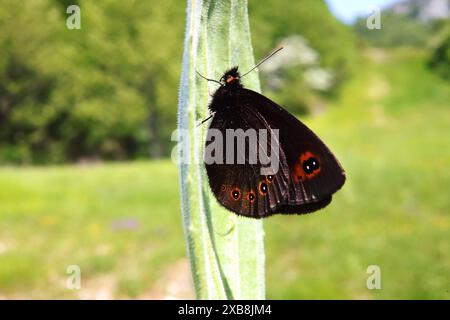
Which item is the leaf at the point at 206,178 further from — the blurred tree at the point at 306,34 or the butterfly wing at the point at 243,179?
the blurred tree at the point at 306,34

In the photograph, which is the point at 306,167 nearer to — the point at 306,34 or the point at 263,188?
the point at 263,188

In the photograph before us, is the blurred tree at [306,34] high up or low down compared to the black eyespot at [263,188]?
up

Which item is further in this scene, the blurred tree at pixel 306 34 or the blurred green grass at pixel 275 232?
the blurred tree at pixel 306 34

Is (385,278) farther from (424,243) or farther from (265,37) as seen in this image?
(265,37)

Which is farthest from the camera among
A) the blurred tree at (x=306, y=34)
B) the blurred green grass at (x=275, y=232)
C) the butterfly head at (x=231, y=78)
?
the blurred tree at (x=306, y=34)

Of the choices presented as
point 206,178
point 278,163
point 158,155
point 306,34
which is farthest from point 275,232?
point 306,34

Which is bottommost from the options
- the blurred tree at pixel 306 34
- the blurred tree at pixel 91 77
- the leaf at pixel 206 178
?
the leaf at pixel 206 178

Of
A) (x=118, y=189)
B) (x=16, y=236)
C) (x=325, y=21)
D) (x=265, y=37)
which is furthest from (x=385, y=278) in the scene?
(x=325, y=21)

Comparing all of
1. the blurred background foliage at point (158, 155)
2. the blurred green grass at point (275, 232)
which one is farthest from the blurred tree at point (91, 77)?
the blurred green grass at point (275, 232)

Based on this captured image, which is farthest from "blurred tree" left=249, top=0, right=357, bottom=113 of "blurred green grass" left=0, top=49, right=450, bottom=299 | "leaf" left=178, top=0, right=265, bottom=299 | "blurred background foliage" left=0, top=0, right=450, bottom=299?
"leaf" left=178, top=0, right=265, bottom=299
